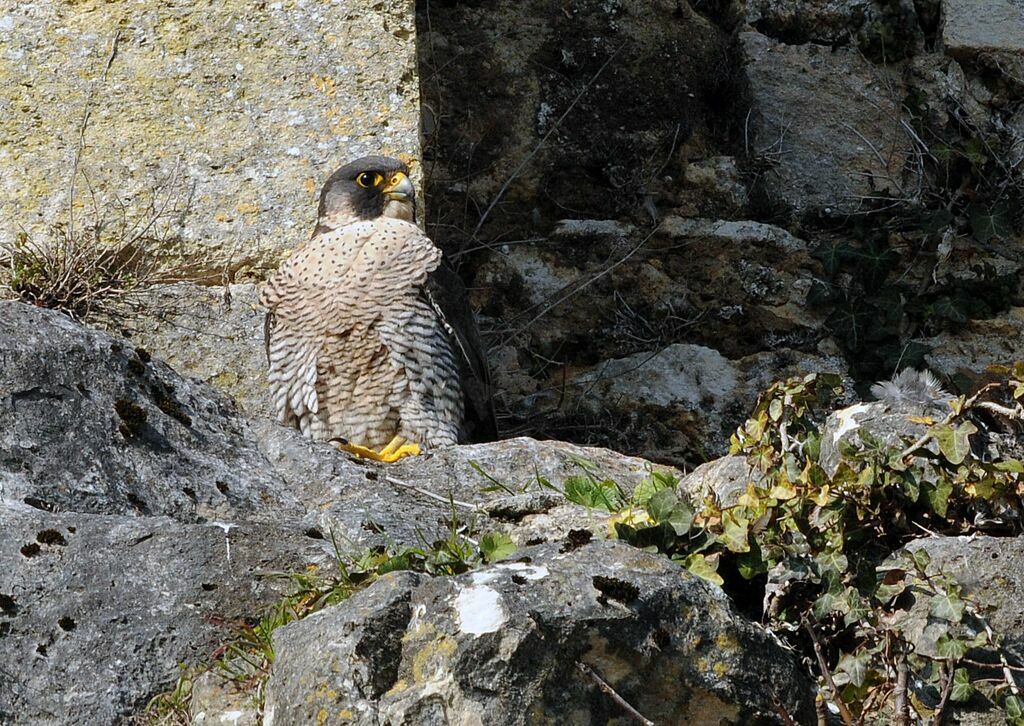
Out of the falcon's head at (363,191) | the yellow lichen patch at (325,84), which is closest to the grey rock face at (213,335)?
the falcon's head at (363,191)

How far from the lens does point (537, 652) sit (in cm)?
276

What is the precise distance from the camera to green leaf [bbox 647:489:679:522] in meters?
3.32

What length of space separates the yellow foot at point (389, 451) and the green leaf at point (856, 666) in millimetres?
1780

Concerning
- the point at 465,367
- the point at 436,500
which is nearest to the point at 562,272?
the point at 465,367

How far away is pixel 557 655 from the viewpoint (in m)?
2.79

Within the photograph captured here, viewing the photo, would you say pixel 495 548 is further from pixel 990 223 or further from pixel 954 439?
pixel 990 223

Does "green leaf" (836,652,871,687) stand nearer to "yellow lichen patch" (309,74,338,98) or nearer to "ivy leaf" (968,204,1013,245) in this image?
"yellow lichen patch" (309,74,338,98)

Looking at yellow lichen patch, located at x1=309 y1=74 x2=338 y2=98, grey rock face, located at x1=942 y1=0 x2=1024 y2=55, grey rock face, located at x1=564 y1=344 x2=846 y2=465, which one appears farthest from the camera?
grey rock face, located at x1=942 y1=0 x2=1024 y2=55

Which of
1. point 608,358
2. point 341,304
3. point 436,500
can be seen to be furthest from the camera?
point 608,358

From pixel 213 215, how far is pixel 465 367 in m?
0.99

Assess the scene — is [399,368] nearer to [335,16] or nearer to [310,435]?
[310,435]

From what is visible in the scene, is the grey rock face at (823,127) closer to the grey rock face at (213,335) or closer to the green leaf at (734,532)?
the grey rock face at (213,335)

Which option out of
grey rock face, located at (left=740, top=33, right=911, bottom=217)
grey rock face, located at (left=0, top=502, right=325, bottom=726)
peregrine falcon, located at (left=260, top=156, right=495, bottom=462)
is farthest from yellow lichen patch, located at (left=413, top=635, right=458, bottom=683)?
grey rock face, located at (left=740, top=33, right=911, bottom=217)

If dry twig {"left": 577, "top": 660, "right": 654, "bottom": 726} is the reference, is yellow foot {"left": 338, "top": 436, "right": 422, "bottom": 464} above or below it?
below
